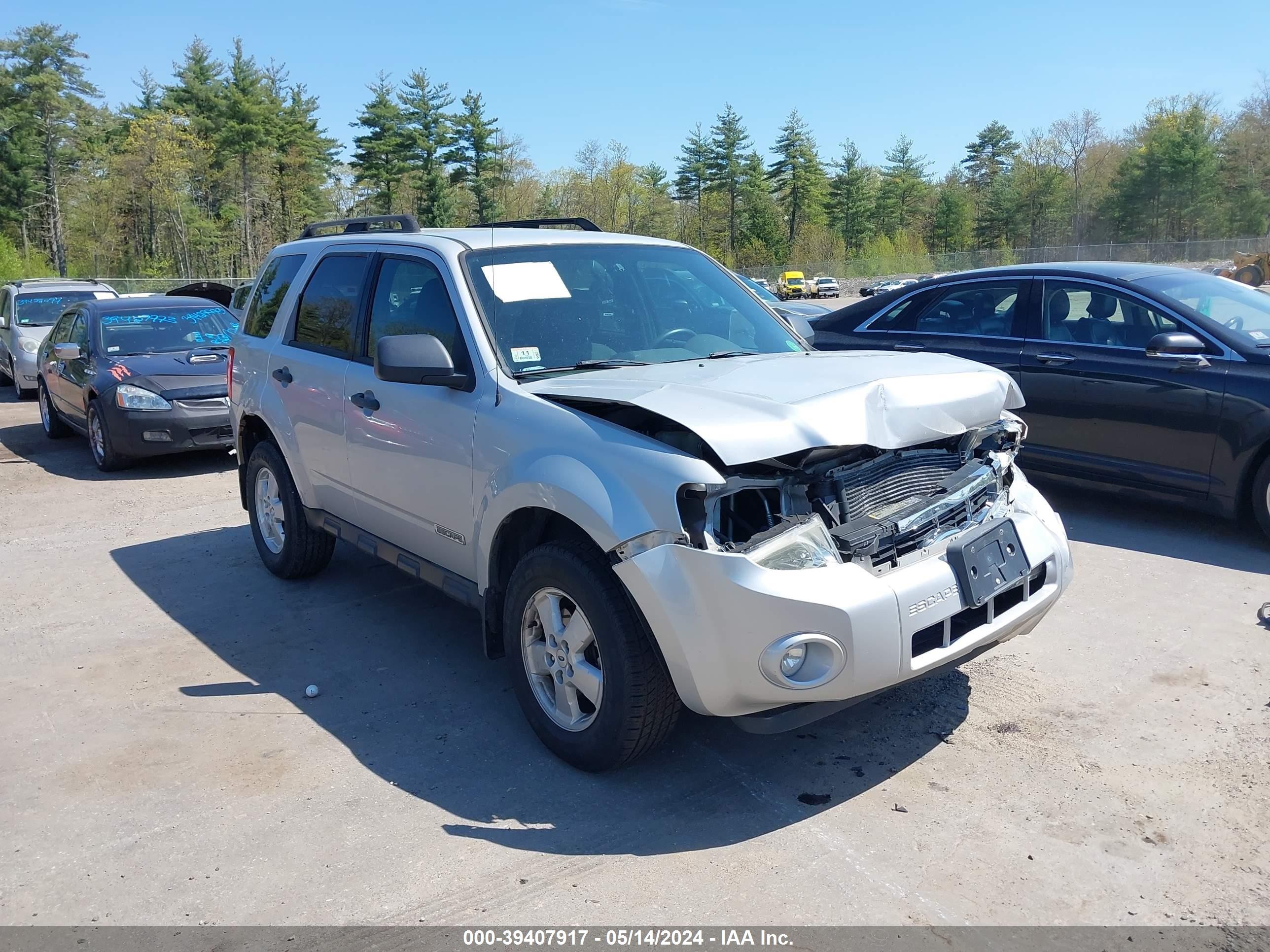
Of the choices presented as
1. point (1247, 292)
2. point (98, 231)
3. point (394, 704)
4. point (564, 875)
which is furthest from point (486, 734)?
point (98, 231)

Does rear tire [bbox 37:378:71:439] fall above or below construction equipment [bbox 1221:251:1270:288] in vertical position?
below

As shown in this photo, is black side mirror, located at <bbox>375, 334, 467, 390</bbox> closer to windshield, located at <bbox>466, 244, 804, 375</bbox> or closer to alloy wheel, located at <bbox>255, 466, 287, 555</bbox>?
windshield, located at <bbox>466, 244, 804, 375</bbox>

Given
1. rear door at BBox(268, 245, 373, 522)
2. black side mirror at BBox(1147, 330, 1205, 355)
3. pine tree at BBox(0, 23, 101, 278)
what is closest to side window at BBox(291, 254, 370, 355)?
rear door at BBox(268, 245, 373, 522)

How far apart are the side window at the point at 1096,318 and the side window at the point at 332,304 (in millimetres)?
4853

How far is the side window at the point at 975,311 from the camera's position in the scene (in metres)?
7.41

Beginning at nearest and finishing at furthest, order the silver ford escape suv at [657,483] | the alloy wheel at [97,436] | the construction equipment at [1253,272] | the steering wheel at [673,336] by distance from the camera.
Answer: the silver ford escape suv at [657,483] → the steering wheel at [673,336] → the alloy wheel at [97,436] → the construction equipment at [1253,272]

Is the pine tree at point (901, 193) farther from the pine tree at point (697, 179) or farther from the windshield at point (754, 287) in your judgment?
the windshield at point (754, 287)

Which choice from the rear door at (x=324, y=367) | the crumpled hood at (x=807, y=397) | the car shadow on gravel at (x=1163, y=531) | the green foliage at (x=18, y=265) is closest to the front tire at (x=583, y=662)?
the crumpled hood at (x=807, y=397)

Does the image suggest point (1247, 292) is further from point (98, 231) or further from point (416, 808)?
point (98, 231)

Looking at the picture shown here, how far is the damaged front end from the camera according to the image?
320 centimetres

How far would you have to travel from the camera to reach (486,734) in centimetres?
411

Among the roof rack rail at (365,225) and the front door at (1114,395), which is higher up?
the roof rack rail at (365,225)

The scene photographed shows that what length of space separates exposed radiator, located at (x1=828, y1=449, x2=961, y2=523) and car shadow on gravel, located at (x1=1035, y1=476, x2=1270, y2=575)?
2.61 meters

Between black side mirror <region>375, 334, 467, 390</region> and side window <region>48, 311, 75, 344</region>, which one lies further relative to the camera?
side window <region>48, 311, 75, 344</region>
